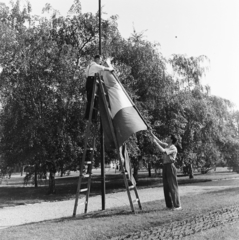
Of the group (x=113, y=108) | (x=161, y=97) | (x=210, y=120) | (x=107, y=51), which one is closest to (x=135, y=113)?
(x=113, y=108)

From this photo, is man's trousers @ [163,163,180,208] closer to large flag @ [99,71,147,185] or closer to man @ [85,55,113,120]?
large flag @ [99,71,147,185]

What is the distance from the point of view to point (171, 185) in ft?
26.5

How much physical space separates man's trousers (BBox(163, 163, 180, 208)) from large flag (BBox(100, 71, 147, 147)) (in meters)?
1.20

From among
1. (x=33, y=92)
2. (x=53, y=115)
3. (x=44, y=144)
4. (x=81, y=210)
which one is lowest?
(x=81, y=210)

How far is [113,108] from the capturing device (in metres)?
8.27

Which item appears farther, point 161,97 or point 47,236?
point 161,97

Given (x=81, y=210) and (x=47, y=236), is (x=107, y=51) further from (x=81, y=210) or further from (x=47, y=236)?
(x=47, y=236)

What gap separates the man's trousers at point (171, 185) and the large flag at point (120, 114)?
3.95 ft

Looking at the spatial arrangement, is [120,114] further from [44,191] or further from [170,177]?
[44,191]

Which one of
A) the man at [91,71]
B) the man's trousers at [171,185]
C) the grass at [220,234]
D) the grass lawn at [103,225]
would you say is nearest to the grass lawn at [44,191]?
the grass lawn at [103,225]

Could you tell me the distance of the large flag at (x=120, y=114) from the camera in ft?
26.6

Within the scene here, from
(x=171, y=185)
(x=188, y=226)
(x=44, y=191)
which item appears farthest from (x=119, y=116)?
(x=44, y=191)

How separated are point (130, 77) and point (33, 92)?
17.8 feet

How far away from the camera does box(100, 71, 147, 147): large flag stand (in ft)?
26.6
